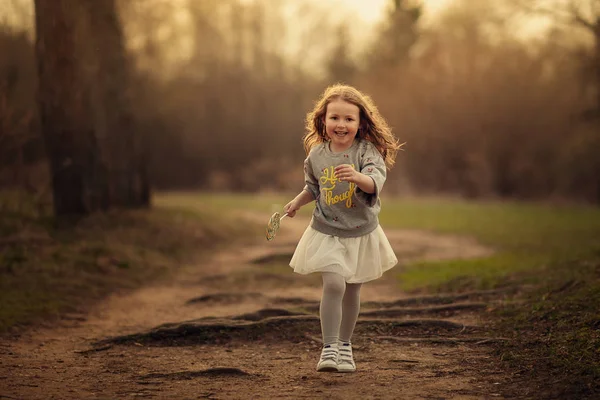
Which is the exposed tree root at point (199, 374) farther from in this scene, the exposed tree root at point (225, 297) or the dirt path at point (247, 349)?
the exposed tree root at point (225, 297)

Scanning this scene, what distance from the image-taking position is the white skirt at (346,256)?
16.8 ft

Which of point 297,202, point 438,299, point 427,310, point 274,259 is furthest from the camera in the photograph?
point 274,259

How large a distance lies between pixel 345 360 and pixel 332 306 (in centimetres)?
42

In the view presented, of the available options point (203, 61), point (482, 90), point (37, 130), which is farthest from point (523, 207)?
point (203, 61)

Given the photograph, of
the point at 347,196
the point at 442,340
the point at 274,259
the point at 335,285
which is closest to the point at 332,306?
the point at 335,285

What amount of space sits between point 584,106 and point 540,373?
76.1ft

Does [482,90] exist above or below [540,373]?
above

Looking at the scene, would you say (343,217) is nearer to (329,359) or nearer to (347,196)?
(347,196)

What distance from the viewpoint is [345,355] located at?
17.3 ft

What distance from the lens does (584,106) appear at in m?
26.1

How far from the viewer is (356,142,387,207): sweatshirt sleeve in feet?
16.7

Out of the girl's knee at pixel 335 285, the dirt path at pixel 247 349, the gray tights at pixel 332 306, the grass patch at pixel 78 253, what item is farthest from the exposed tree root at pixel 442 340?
the grass patch at pixel 78 253

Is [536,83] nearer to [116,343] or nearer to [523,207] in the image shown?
[523,207]

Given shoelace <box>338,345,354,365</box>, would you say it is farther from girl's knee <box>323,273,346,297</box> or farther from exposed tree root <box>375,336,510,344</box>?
exposed tree root <box>375,336,510,344</box>
